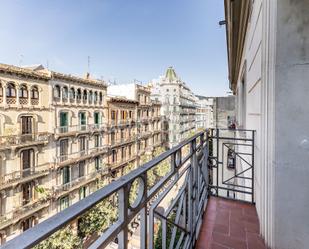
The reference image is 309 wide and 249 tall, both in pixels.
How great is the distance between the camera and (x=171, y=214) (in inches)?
76.2

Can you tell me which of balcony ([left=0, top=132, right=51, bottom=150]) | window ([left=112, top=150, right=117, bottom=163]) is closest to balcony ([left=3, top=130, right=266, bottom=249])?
balcony ([left=0, top=132, right=51, bottom=150])

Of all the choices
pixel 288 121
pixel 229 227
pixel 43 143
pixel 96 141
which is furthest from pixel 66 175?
pixel 288 121

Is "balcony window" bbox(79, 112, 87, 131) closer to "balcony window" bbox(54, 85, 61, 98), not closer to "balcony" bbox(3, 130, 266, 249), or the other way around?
"balcony window" bbox(54, 85, 61, 98)

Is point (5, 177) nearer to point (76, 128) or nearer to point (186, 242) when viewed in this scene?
point (76, 128)

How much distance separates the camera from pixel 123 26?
13836 millimetres

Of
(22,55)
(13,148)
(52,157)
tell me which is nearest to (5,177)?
(13,148)

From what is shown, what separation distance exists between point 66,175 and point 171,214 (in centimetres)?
1234

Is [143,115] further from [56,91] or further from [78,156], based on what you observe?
[56,91]

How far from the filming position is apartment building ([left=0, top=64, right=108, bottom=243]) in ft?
31.5

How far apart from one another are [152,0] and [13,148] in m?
9.51

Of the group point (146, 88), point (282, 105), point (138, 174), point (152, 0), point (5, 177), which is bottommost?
point (5, 177)

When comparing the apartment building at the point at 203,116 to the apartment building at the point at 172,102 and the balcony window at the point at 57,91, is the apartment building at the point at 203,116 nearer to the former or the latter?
the apartment building at the point at 172,102

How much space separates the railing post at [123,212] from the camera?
2.44 ft

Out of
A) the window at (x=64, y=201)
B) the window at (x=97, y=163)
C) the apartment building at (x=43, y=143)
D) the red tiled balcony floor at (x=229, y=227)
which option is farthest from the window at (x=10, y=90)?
the red tiled balcony floor at (x=229, y=227)
